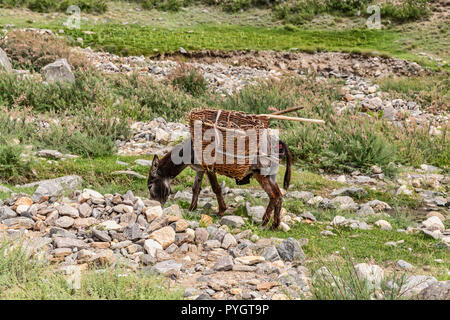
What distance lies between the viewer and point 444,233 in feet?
22.9

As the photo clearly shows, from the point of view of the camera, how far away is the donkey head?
743 cm

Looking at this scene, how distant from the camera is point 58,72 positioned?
1486 centimetres

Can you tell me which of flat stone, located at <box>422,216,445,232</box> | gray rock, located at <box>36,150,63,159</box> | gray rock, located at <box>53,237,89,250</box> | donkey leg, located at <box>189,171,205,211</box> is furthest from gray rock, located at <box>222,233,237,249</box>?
gray rock, located at <box>36,150,63,159</box>

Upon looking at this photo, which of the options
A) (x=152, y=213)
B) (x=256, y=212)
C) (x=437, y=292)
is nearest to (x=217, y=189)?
(x=256, y=212)

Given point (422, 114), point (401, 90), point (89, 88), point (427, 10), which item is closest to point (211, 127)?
point (89, 88)

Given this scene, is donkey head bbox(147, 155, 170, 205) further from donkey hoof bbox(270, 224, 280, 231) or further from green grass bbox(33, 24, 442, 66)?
green grass bbox(33, 24, 442, 66)

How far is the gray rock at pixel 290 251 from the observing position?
18.1 feet

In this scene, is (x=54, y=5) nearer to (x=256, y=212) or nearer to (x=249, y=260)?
(x=256, y=212)

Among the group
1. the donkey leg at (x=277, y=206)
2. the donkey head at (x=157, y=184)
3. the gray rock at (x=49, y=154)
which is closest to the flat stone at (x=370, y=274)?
the donkey leg at (x=277, y=206)

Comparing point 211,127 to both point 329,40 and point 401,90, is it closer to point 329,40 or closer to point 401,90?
point 401,90

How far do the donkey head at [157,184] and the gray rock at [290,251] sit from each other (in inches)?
96.9

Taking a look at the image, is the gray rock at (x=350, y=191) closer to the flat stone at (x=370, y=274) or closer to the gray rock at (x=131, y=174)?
the gray rock at (x=131, y=174)
